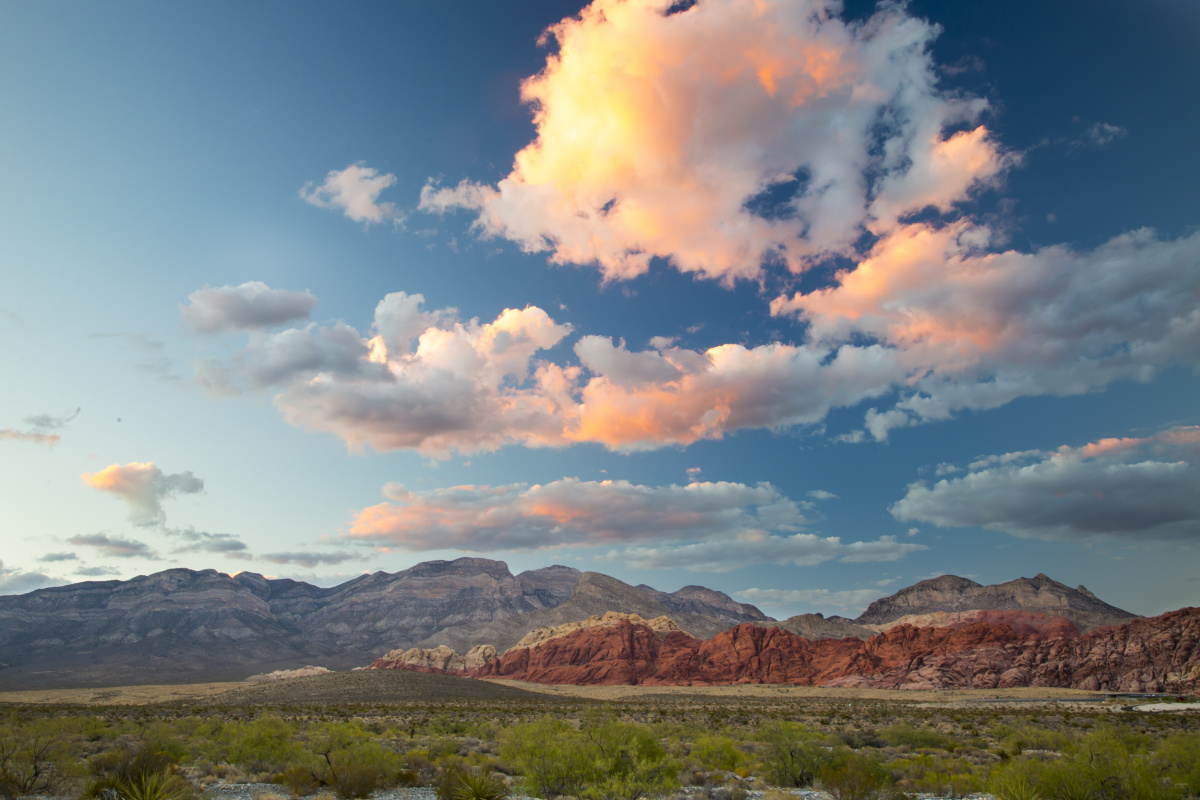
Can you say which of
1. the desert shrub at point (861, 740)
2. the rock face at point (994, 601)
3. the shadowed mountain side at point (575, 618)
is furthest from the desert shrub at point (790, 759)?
the shadowed mountain side at point (575, 618)

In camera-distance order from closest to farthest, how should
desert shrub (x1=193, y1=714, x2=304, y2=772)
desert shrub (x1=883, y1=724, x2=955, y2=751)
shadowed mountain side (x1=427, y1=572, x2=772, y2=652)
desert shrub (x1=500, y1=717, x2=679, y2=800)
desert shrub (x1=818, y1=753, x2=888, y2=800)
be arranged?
desert shrub (x1=818, y1=753, x2=888, y2=800) → desert shrub (x1=500, y1=717, x2=679, y2=800) → desert shrub (x1=193, y1=714, x2=304, y2=772) → desert shrub (x1=883, y1=724, x2=955, y2=751) → shadowed mountain side (x1=427, y1=572, x2=772, y2=652)

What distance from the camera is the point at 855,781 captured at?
14.5 metres

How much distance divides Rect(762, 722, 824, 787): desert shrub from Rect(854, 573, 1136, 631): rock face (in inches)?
5648

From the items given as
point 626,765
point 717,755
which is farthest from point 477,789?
point 717,755

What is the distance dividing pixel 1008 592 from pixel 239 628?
741ft

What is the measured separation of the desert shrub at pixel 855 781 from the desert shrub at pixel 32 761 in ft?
59.6

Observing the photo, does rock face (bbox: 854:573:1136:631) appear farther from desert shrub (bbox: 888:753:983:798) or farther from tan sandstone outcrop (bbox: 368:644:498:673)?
desert shrub (bbox: 888:753:983:798)

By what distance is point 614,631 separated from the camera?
137m

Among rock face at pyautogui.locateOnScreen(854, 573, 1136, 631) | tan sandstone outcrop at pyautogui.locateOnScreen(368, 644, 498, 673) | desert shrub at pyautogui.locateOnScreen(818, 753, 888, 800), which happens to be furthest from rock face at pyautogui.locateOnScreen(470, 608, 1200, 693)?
desert shrub at pyautogui.locateOnScreen(818, 753, 888, 800)

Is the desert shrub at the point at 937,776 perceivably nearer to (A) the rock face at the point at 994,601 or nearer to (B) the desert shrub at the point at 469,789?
(B) the desert shrub at the point at 469,789

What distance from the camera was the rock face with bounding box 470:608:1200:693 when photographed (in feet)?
274

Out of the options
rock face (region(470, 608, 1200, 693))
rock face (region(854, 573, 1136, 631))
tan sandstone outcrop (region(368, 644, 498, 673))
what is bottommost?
tan sandstone outcrop (region(368, 644, 498, 673))

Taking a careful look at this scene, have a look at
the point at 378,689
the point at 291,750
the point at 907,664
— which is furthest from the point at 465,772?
the point at 907,664

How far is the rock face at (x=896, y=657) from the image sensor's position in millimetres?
83562
